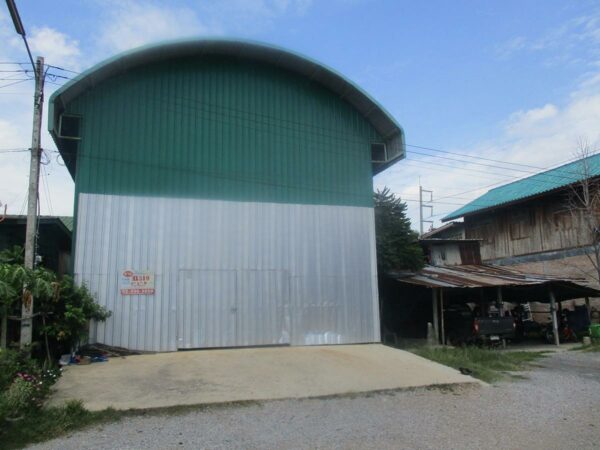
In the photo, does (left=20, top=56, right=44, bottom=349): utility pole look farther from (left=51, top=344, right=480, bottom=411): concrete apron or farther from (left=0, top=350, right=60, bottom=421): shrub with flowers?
(left=51, top=344, right=480, bottom=411): concrete apron

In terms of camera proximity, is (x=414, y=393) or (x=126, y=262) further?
Result: (x=126, y=262)

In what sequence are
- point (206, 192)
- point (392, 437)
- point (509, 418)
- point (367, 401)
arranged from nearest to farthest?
point (392, 437) < point (509, 418) < point (367, 401) < point (206, 192)

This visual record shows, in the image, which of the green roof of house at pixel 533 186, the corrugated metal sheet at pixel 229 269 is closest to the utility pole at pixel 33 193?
the corrugated metal sheet at pixel 229 269

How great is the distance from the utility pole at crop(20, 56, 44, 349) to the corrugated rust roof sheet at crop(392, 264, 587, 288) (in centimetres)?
1146

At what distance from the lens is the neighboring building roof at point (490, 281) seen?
1688cm

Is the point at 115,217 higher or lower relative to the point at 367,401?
higher

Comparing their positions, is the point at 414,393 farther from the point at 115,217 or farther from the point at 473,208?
the point at 473,208

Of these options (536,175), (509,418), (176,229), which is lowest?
(509,418)

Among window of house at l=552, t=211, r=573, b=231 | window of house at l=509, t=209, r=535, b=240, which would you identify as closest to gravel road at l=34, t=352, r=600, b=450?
window of house at l=552, t=211, r=573, b=231

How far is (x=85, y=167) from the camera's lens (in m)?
12.9

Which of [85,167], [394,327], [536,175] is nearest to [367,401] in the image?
[85,167]

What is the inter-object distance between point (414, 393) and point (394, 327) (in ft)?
34.3

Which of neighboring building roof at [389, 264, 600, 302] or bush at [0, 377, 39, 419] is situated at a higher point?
neighboring building roof at [389, 264, 600, 302]

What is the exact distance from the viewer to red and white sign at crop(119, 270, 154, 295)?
12672mm
